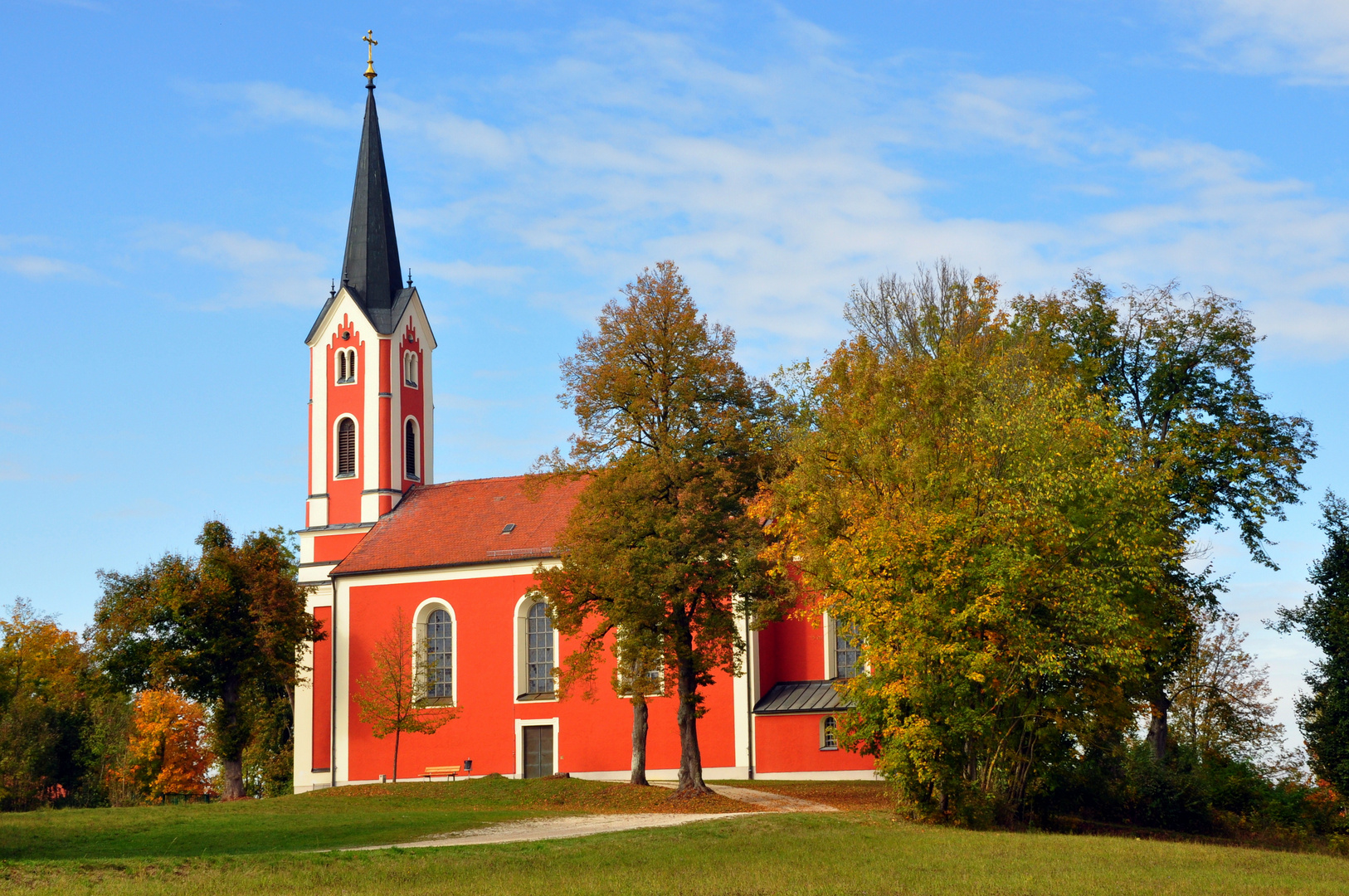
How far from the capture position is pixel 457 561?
43.7 m

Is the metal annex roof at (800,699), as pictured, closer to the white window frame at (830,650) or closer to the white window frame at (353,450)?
the white window frame at (830,650)

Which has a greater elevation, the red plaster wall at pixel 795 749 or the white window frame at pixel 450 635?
the white window frame at pixel 450 635

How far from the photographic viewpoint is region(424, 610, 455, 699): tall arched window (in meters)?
43.5

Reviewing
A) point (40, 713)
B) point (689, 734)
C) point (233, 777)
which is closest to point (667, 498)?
point (689, 734)

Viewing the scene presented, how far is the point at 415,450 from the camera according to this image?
50812 mm

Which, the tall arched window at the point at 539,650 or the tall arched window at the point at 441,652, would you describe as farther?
the tall arched window at the point at 441,652

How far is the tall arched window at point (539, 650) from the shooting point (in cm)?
4259

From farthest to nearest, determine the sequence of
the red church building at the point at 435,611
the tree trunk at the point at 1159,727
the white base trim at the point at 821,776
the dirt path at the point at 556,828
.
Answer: the red church building at the point at 435,611 → the white base trim at the point at 821,776 → the tree trunk at the point at 1159,727 → the dirt path at the point at 556,828

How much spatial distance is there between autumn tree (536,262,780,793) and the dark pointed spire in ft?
73.7

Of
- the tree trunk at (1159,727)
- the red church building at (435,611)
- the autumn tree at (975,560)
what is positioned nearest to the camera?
the autumn tree at (975,560)

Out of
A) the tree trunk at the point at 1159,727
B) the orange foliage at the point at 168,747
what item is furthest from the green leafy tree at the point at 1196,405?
the orange foliage at the point at 168,747

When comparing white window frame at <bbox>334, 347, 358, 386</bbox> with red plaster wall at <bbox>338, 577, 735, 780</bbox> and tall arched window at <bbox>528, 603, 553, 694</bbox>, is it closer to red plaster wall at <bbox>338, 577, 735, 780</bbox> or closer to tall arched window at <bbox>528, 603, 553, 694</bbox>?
red plaster wall at <bbox>338, 577, 735, 780</bbox>

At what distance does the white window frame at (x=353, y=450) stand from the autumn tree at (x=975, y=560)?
87.5 feet

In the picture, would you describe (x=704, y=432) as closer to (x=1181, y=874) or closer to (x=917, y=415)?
(x=917, y=415)
